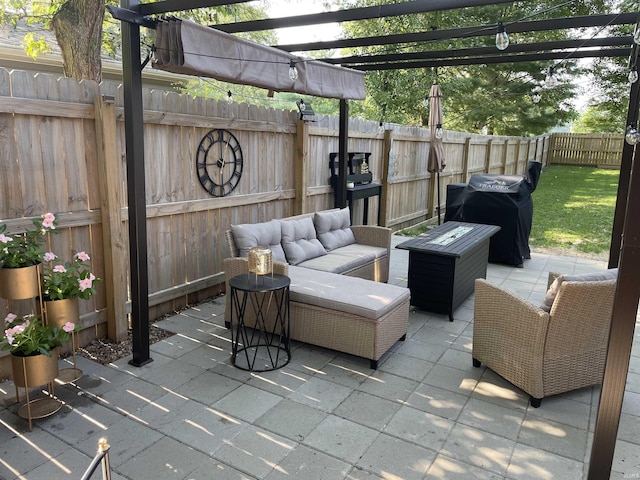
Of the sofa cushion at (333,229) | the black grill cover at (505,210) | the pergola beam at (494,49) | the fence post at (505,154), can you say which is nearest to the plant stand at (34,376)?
the sofa cushion at (333,229)

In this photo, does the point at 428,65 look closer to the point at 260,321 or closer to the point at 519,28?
the point at 519,28

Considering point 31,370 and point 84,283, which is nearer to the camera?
point 31,370

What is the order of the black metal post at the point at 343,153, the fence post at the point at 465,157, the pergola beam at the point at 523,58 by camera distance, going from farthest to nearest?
the fence post at the point at 465,157
the black metal post at the point at 343,153
the pergola beam at the point at 523,58

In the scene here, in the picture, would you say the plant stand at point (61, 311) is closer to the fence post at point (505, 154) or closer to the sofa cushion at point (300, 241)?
the sofa cushion at point (300, 241)

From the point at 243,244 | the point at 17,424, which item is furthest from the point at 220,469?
the point at 243,244

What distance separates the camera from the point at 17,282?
267 cm

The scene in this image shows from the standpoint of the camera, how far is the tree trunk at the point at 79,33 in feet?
17.4

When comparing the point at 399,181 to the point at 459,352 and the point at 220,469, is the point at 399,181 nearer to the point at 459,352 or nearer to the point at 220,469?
the point at 459,352

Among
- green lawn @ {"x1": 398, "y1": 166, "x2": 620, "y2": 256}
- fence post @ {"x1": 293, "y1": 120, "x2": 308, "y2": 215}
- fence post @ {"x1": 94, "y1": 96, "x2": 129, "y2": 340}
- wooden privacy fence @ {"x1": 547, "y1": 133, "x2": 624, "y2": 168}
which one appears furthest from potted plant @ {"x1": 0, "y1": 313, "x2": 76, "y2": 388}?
wooden privacy fence @ {"x1": 547, "y1": 133, "x2": 624, "y2": 168}

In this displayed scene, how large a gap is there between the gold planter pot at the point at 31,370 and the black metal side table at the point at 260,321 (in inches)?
48.1

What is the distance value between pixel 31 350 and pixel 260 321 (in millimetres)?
1733

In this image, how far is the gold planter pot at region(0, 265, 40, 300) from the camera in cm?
266

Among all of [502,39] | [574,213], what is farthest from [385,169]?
[574,213]

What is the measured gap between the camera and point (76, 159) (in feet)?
11.3
